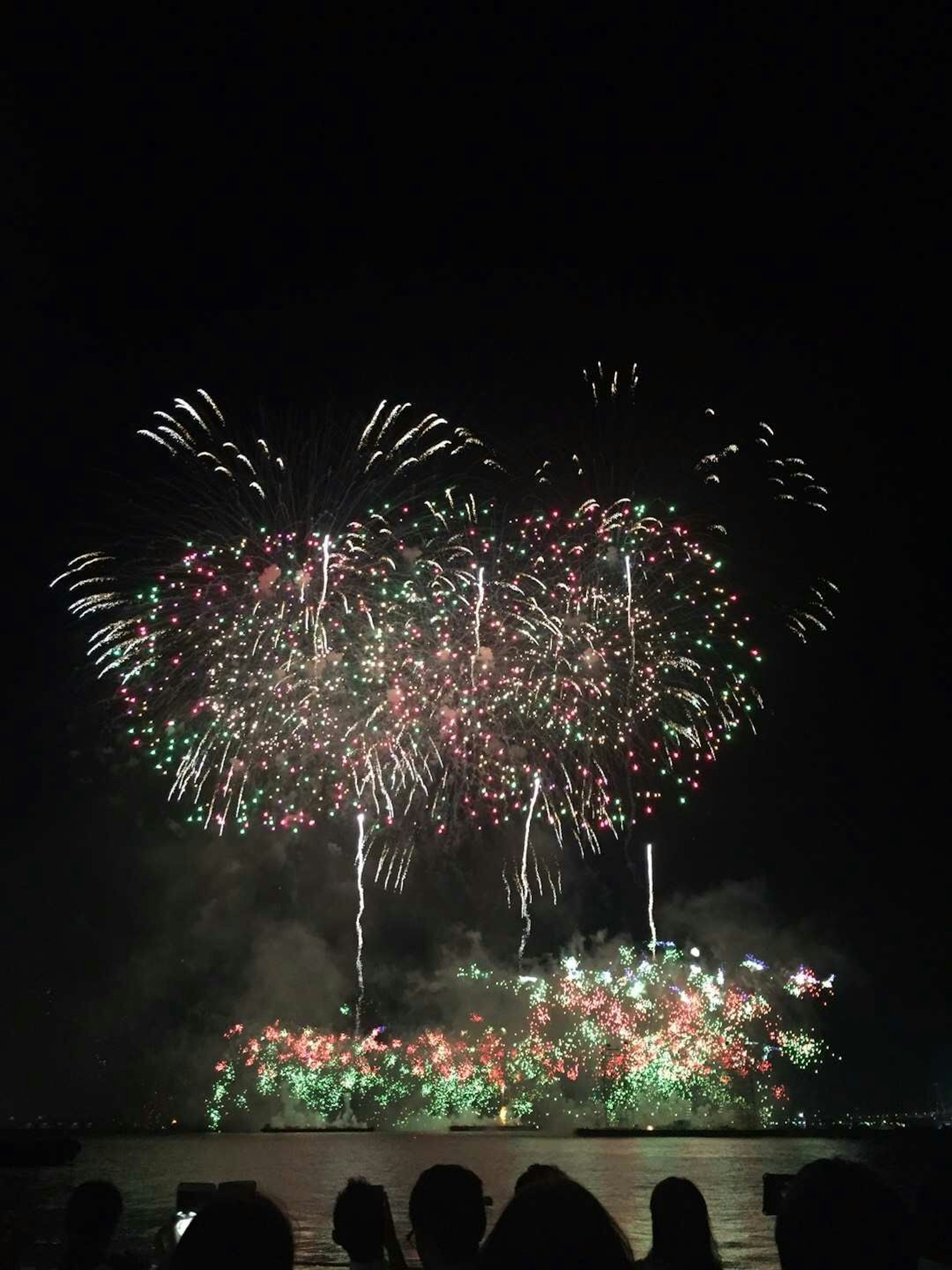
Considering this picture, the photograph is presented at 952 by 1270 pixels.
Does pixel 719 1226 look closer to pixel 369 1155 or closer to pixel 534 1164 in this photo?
pixel 534 1164

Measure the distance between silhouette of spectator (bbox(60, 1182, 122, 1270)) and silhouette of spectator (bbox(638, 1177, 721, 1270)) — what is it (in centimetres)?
229

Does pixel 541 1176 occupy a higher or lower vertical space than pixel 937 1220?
higher

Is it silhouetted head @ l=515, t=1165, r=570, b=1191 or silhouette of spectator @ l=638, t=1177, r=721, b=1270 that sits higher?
silhouetted head @ l=515, t=1165, r=570, b=1191

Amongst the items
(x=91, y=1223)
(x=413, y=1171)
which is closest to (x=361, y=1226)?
(x=91, y=1223)

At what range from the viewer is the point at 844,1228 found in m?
3.00

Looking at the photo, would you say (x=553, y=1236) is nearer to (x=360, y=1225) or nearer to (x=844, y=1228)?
(x=844, y=1228)

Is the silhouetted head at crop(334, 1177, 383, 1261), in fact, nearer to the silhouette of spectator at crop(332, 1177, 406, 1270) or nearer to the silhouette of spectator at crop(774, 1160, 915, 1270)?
the silhouette of spectator at crop(332, 1177, 406, 1270)

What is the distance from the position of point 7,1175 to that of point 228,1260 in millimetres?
77752

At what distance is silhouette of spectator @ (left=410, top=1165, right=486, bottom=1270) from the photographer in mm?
4215

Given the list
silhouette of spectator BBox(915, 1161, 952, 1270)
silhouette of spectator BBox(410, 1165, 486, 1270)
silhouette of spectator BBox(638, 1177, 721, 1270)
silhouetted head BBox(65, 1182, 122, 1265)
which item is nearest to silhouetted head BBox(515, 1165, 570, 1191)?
silhouette of spectator BBox(410, 1165, 486, 1270)

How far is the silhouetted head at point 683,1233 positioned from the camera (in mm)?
5094

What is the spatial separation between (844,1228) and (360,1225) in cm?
288

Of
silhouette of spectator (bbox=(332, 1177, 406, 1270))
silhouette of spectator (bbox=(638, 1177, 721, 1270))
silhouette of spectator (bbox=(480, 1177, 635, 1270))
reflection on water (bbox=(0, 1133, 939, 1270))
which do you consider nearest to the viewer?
silhouette of spectator (bbox=(480, 1177, 635, 1270))

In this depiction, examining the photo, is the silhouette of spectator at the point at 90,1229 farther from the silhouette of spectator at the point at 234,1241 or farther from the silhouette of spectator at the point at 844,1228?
the silhouette of spectator at the point at 844,1228
